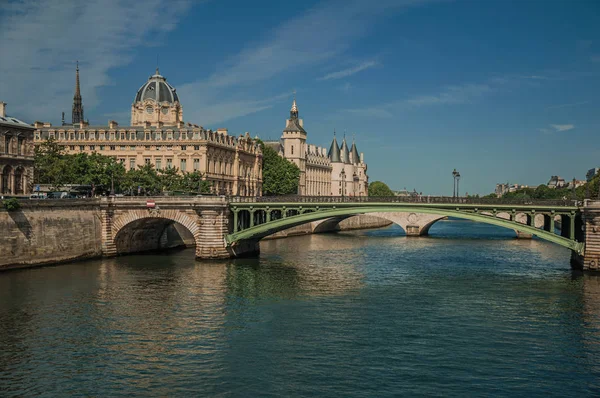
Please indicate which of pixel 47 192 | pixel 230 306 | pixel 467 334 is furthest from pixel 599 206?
pixel 47 192

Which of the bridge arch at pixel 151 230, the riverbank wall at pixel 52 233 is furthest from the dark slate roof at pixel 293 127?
the riverbank wall at pixel 52 233

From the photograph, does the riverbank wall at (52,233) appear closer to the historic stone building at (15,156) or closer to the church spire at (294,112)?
the historic stone building at (15,156)

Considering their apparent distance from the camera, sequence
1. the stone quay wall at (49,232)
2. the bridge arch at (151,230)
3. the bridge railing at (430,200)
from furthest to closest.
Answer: the bridge arch at (151,230) < the bridge railing at (430,200) < the stone quay wall at (49,232)

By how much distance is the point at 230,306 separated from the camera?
4419 centimetres

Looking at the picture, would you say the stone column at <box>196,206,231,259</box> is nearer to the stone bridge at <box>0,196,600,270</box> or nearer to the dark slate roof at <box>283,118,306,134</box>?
the stone bridge at <box>0,196,600,270</box>

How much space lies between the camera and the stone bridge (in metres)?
58.2

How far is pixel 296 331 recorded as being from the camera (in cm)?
3750

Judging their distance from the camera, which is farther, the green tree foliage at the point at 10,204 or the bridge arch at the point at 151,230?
the bridge arch at the point at 151,230

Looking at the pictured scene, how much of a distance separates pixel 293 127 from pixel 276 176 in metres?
36.3

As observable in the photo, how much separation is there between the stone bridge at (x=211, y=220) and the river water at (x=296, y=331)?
302 cm

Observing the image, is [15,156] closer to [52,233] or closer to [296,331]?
[52,233]

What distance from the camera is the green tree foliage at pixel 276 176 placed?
447 ft

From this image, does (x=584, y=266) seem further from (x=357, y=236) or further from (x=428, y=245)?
(x=357, y=236)

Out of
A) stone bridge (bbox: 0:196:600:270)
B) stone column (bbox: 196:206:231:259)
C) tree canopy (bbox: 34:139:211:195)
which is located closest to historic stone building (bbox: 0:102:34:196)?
stone bridge (bbox: 0:196:600:270)
